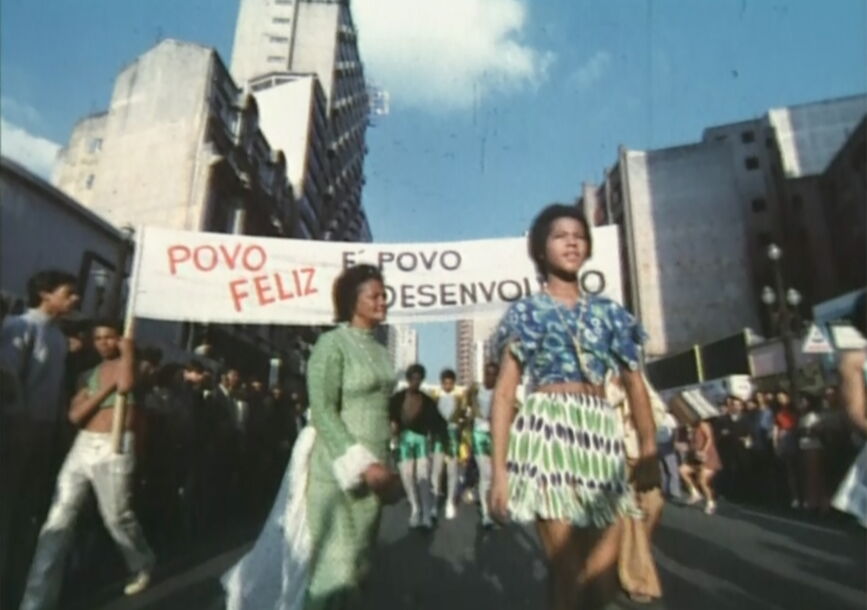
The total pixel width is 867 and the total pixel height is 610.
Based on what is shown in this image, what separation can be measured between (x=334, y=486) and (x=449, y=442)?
552cm

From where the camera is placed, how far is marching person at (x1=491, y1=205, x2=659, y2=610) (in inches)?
64.3

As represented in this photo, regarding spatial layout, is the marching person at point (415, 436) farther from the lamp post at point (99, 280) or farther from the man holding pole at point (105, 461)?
the lamp post at point (99, 280)

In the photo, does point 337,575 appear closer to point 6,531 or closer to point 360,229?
point 6,531

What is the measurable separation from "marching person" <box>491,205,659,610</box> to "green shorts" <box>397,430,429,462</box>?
514 cm

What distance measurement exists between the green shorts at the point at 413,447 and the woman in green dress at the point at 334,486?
185 inches

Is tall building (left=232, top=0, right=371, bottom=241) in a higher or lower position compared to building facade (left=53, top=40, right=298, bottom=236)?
higher

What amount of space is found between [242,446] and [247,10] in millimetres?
58555

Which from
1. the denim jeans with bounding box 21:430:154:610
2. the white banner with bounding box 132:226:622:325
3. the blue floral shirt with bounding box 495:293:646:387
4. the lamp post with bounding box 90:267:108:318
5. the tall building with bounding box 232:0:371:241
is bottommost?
the denim jeans with bounding box 21:430:154:610

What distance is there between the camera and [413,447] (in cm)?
685

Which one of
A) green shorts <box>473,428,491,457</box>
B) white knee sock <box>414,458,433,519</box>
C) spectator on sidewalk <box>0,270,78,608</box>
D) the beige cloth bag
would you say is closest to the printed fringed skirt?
the beige cloth bag

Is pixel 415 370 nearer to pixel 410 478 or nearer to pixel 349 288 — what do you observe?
pixel 410 478

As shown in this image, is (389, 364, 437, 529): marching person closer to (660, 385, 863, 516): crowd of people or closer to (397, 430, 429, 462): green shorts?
(397, 430, 429, 462): green shorts

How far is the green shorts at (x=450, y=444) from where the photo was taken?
709 centimetres

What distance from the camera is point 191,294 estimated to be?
569 centimetres
